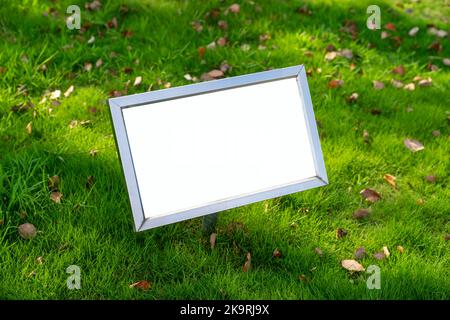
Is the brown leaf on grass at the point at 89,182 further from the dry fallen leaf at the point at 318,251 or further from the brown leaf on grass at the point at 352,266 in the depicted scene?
the brown leaf on grass at the point at 352,266

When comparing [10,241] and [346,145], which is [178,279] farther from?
[346,145]

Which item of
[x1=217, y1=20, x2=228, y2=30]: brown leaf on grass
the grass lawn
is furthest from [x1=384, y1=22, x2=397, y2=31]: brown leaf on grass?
[x1=217, y1=20, x2=228, y2=30]: brown leaf on grass

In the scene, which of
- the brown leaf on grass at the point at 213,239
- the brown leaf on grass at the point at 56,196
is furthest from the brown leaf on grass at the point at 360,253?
the brown leaf on grass at the point at 56,196

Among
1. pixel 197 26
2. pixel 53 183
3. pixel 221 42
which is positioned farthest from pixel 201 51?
pixel 53 183

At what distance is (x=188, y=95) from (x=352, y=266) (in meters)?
1.13

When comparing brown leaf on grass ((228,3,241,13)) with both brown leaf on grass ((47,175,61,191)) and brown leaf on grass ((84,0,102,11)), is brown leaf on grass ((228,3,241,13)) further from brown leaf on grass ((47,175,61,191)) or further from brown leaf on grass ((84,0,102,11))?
brown leaf on grass ((47,175,61,191))

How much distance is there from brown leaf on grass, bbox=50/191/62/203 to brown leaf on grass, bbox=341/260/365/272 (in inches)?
56.7

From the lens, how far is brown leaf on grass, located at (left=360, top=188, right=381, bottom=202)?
278 cm

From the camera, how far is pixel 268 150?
2066 millimetres

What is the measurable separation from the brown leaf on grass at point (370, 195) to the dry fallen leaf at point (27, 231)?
1.76m

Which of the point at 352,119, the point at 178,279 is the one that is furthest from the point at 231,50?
the point at 178,279

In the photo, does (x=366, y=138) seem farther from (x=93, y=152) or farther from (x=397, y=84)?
(x=93, y=152)

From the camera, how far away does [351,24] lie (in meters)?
4.39
